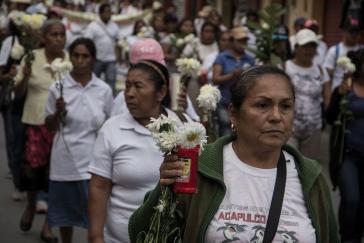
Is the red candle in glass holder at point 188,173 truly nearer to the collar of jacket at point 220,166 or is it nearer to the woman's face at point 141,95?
the collar of jacket at point 220,166

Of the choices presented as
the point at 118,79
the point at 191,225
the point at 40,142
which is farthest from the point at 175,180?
the point at 118,79

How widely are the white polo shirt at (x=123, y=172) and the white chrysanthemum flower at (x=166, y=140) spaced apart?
4.13 ft

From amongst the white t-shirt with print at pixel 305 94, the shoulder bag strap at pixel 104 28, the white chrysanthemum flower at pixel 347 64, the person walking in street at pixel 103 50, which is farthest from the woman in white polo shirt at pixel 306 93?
the shoulder bag strap at pixel 104 28

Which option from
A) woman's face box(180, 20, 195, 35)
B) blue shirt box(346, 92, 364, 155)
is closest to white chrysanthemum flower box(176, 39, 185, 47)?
woman's face box(180, 20, 195, 35)

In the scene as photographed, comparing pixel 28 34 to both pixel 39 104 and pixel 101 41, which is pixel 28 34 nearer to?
pixel 39 104

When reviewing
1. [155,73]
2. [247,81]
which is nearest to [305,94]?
[155,73]

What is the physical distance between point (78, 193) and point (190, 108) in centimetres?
114

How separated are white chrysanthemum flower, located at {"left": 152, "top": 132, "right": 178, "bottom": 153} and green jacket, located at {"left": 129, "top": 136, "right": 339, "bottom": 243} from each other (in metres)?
0.21

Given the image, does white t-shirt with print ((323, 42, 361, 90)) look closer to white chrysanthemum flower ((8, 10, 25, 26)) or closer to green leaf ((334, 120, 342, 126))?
green leaf ((334, 120, 342, 126))

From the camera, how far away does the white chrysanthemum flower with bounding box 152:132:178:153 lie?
3.25 m

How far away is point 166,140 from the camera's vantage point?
10.7 feet

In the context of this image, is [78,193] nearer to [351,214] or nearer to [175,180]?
[351,214]

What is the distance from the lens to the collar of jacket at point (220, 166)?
11.1 ft

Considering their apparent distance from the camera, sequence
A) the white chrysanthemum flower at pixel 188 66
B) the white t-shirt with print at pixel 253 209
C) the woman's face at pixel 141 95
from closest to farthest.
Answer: the white t-shirt with print at pixel 253 209, the woman's face at pixel 141 95, the white chrysanthemum flower at pixel 188 66
